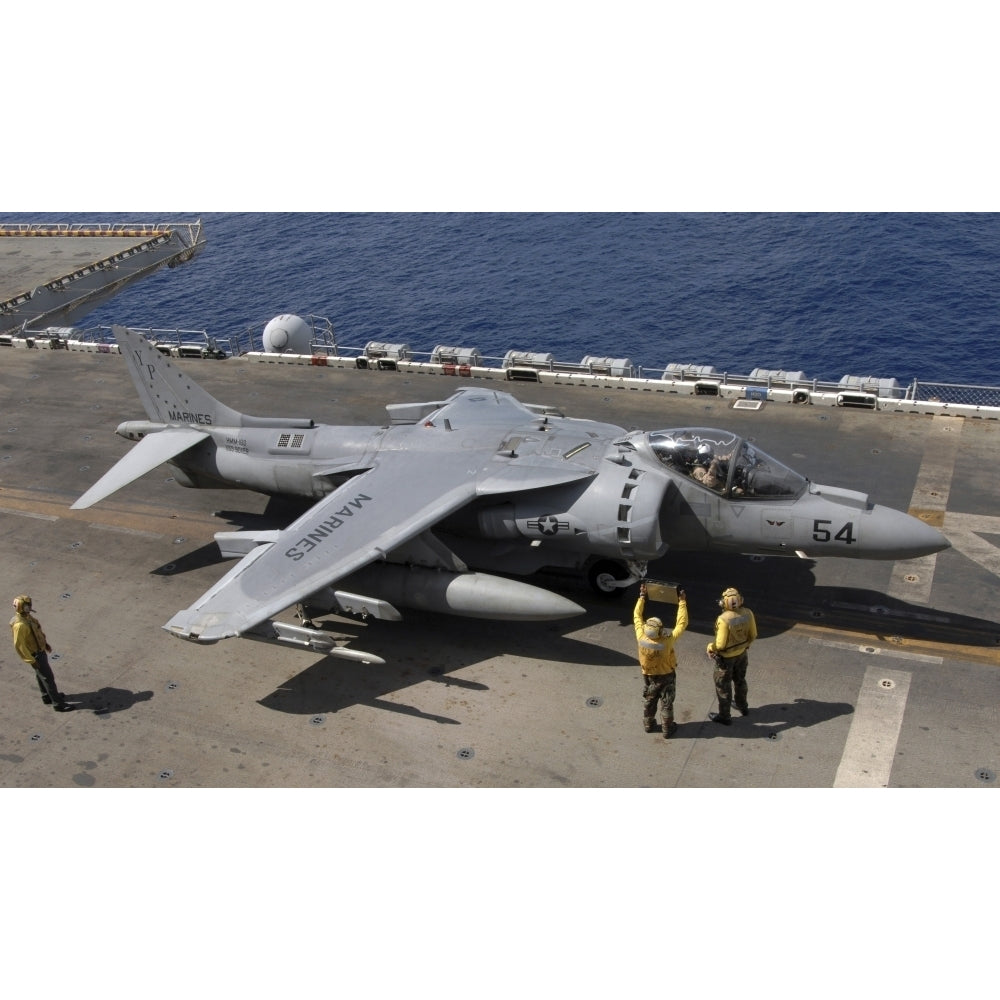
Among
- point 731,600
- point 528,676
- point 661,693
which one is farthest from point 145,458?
point 731,600

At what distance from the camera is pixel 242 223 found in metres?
72.8

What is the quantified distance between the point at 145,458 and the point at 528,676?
1022 centimetres

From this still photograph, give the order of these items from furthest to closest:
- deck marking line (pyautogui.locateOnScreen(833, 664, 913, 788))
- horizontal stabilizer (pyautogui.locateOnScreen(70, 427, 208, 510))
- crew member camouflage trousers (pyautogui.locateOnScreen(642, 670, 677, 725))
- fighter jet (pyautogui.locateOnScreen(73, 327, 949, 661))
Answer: horizontal stabilizer (pyautogui.locateOnScreen(70, 427, 208, 510)), fighter jet (pyautogui.locateOnScreen(73, 327, 949, 661)), crew member camouflage trousers (pyautogui.locateOnScreen(642, 670, 677, 725)), deck marking line (pyautogui.locateOnScreen(833, 664, 913, 788))

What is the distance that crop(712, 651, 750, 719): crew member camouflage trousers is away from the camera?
563 inches

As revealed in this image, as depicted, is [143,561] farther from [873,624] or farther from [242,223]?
[242,223]

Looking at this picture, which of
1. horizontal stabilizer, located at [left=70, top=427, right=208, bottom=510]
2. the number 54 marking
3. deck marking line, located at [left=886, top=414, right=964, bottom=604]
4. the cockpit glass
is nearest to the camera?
the number 54 marking

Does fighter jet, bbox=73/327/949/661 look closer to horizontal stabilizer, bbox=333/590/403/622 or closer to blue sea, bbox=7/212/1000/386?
horizontal stabilizer, bbox=333/590/403/622

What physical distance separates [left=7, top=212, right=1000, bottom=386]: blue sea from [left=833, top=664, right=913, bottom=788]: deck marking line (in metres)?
24.5

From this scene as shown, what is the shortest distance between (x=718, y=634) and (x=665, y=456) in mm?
4133

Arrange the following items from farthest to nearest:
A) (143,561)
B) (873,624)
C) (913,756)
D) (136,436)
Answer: (136,436) → (143,561) → (873,624) → (913,756)

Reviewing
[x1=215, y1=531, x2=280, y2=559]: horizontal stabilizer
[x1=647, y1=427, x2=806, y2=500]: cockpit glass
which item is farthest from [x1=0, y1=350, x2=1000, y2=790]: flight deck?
[x1=647, y1=427, x2=806, y2=500]: cockpit glass

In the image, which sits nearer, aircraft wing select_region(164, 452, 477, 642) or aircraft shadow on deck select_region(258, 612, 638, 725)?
aircraft wing select_region(164, 452, 477, 642)

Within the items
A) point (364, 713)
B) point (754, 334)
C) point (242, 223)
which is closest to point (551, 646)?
point (364, 713)

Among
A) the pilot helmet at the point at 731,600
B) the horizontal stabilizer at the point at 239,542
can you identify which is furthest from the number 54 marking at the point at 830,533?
the horizontal stabilizer at the point at 239,542
